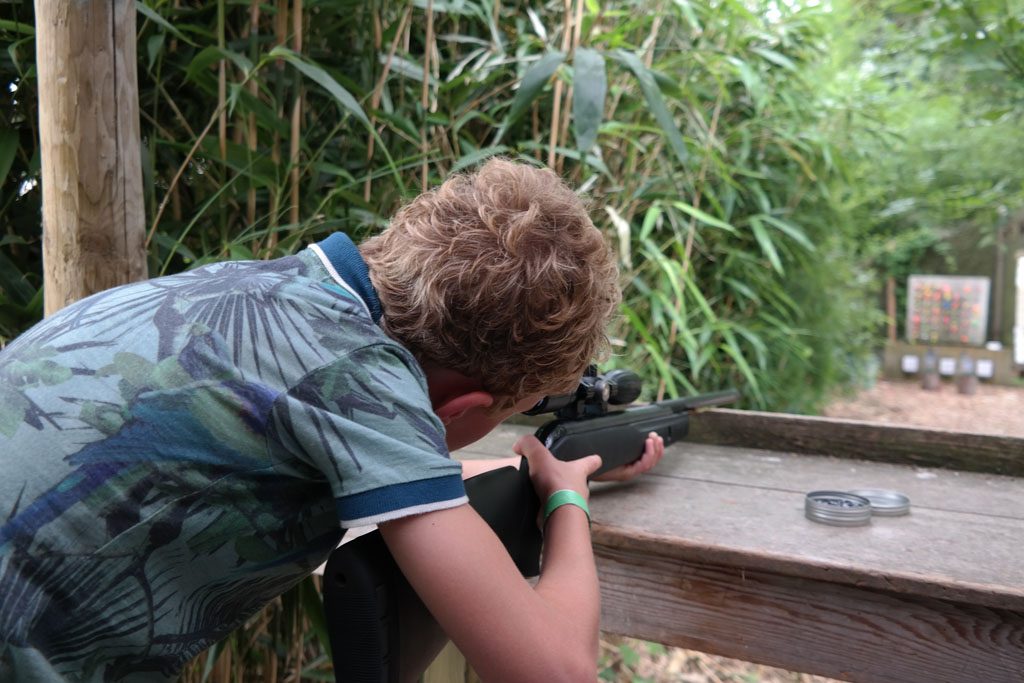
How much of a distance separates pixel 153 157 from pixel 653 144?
4.59 ft

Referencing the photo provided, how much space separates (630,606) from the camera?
1.13 meters

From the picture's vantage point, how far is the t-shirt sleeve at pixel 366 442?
27.3 inches

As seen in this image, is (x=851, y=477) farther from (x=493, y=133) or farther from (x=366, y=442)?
(x=493, y=133)

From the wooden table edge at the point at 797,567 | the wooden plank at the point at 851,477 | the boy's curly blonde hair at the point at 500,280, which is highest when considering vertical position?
the boy's curly blonde hair at the point at 500,280

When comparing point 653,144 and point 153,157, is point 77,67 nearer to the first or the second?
point 153,157

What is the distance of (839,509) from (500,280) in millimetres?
660

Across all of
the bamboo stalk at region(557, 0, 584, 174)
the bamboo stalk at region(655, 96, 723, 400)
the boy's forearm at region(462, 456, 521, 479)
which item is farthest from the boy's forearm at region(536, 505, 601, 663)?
the bamboo stalk at region(655, 96, 723, 400)

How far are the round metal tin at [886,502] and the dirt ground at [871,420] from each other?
80cm

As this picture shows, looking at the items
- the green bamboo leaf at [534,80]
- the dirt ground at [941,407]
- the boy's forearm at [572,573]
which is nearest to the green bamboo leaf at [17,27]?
the green bamboo leaf at [534,80]

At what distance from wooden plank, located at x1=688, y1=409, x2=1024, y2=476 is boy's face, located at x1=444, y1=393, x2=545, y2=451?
87 cm

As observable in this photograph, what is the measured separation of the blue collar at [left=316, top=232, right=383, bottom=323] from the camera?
0.83 m

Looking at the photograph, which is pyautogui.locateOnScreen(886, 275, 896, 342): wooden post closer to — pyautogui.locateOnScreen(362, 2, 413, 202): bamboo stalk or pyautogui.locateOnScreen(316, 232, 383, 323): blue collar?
pyautogui.locateOnScreen(362, 2, 413, 202): bamboo stalk

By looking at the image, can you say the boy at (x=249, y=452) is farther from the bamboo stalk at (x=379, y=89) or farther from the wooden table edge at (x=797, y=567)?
the bamboo stalk at (x=379, y=89)

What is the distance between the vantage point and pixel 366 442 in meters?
0.69
